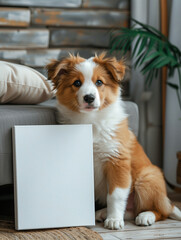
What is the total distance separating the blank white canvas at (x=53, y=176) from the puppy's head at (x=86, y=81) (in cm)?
14

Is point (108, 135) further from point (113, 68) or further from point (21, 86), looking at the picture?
point (21, 86)

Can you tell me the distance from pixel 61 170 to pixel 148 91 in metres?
1.61

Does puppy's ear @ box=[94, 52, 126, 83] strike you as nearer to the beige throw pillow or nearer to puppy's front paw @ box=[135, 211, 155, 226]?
the beige throw pillow

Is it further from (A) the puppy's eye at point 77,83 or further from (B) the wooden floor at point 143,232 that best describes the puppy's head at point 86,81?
(B) the wooden floor at point 143,232

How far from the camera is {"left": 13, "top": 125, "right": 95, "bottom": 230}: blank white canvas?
5.66ft

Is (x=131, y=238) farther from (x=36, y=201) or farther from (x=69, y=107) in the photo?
(x=69, y=107)

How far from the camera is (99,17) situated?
3.19 meters

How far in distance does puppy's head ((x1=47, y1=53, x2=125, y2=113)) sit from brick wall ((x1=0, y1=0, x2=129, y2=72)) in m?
1.26

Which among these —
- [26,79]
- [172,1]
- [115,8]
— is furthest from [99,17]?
[26,79]

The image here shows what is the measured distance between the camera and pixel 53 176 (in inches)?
69.6

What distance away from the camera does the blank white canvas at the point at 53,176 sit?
1725 mm

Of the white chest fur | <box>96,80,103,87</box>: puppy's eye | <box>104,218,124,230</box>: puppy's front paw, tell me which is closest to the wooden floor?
<box>104,218,124,230</box>: puppy's front paw

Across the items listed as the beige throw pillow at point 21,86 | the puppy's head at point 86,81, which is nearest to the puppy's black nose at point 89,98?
the puppy's head at point 86,81

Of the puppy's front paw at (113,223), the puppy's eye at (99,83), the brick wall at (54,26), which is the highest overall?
the brick wall at (54,26)
